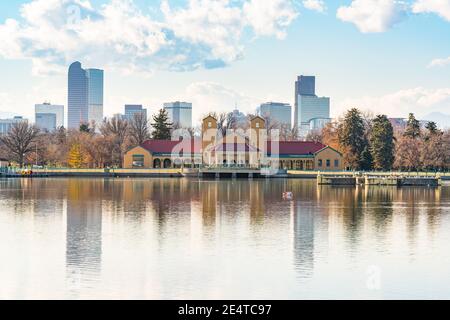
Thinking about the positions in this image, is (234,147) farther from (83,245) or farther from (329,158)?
(83,245)

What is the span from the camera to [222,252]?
28.0 metres

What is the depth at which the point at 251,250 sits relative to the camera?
2830cm

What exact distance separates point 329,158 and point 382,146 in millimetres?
8543

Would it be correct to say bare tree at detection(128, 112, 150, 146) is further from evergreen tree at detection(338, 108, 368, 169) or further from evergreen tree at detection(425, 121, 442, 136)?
evergreen tree at detection(425, 121, 442, 136)

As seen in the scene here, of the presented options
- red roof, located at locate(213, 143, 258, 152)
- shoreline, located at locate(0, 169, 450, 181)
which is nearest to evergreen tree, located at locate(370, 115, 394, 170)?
shoreline, located at locate(0, 169, 450, 181)

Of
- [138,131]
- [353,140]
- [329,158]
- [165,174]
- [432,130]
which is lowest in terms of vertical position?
[165,174]

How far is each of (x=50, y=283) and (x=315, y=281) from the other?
826cm

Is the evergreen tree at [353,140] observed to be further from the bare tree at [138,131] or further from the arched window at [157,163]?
the bare tree at [138,131]

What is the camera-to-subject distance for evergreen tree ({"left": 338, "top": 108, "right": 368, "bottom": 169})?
11519 cm

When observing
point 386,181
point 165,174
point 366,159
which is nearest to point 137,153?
point 165,174

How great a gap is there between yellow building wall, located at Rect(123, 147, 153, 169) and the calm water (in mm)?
68144

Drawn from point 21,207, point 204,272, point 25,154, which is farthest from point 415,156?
point 204,272

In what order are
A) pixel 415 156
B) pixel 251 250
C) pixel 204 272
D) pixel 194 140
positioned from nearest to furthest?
pixel 204 272 → pixel 251 250 → pixel 415 156 → pixel 194 140

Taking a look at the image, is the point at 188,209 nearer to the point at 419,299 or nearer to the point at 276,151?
the point at 419,299
